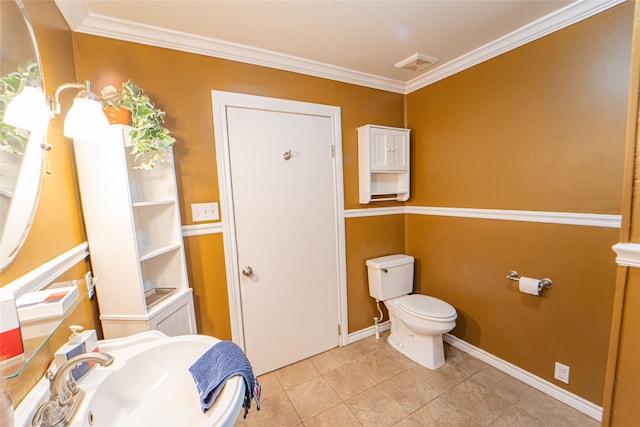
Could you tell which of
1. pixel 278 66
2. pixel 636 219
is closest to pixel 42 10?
pixel 278 66

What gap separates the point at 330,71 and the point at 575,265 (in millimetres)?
2094

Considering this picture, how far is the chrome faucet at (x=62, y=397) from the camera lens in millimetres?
674

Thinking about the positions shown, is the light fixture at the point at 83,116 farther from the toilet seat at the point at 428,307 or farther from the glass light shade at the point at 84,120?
the toilet seat at the point at 428,307

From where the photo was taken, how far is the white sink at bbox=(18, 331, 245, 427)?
779 millimetres

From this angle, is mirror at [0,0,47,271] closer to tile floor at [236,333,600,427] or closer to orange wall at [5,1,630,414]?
orange wall at [5,1,630,414]

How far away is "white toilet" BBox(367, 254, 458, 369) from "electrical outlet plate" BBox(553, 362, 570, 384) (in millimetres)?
609

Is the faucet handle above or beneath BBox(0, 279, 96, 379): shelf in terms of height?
beneath

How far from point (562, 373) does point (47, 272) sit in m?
2.71

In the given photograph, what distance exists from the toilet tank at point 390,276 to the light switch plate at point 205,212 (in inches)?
53.0

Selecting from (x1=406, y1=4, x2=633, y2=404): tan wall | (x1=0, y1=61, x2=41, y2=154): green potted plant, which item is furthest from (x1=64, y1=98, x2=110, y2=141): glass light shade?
(x1=406, y1=4, x2=633, y2=404): tan wall

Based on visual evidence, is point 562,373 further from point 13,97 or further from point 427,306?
point 13,97

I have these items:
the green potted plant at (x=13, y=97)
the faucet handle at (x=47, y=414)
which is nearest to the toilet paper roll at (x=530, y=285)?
the faucet handle at (x=47, y=414)

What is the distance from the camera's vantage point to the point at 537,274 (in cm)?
168

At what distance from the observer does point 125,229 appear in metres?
1.26
